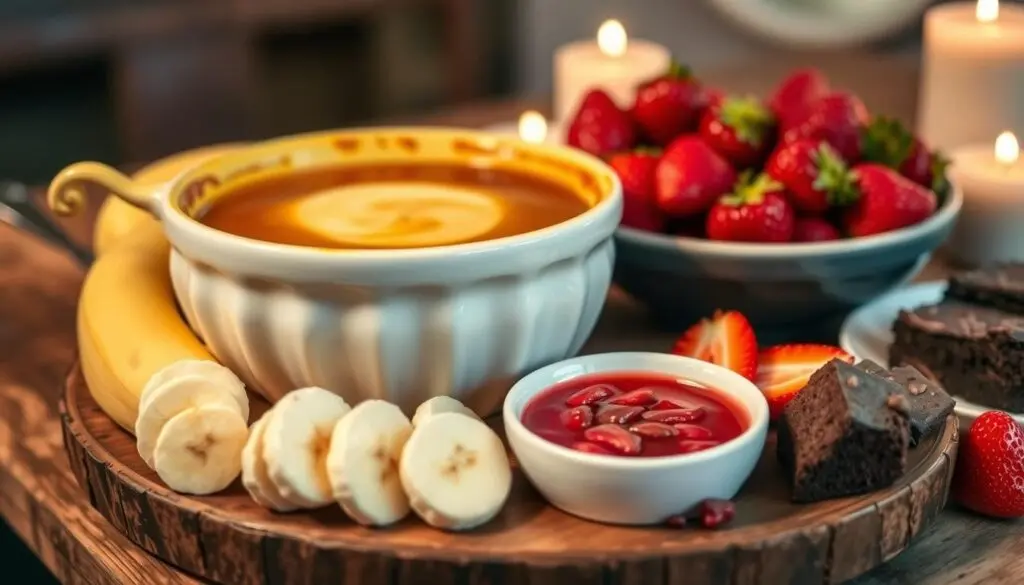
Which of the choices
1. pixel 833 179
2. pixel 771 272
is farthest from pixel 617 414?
pixel 833 179

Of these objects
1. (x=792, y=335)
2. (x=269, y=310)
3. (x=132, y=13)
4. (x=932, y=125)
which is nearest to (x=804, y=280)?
(x=792, y=335)

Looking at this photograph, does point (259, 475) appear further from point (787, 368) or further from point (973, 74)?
point (973, 74)

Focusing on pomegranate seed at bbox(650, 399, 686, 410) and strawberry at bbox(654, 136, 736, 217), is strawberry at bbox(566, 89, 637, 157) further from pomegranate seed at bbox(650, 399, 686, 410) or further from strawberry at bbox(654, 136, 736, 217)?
pomegranate seed at bbox(650, 399, 686, 410)

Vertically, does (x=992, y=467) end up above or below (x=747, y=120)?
below

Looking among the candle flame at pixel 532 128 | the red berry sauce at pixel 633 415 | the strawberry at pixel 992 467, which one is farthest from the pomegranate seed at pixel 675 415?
the candle flame at pixel 532 128

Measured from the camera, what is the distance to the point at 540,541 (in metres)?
0.94

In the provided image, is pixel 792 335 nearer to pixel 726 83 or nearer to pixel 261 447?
pixel 261 447

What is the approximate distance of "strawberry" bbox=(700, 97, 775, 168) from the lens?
1.36 meters

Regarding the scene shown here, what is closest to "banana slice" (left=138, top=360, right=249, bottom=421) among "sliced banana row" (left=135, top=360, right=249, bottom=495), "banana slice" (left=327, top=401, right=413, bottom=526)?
"sliced banana row" (left=135, top=360, right=249, bottom=495)

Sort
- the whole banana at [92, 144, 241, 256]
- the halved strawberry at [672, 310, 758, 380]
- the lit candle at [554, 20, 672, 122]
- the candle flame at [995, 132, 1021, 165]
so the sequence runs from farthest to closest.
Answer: the lit candle at [554, 20, 672, 122] → the candle flame at [995, 132, 1021, 165] → the whole banana at [92, 144, 241, 256] → the halved strawberry at [672, 310, 758, 380]

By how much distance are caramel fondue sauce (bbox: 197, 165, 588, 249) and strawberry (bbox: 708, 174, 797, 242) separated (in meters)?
0.14

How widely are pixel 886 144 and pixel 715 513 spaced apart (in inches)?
24.2

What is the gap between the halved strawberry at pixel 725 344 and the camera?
3.74 feet

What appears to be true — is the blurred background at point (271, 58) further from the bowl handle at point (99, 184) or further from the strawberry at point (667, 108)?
the bowl handle at point (99, 184)
